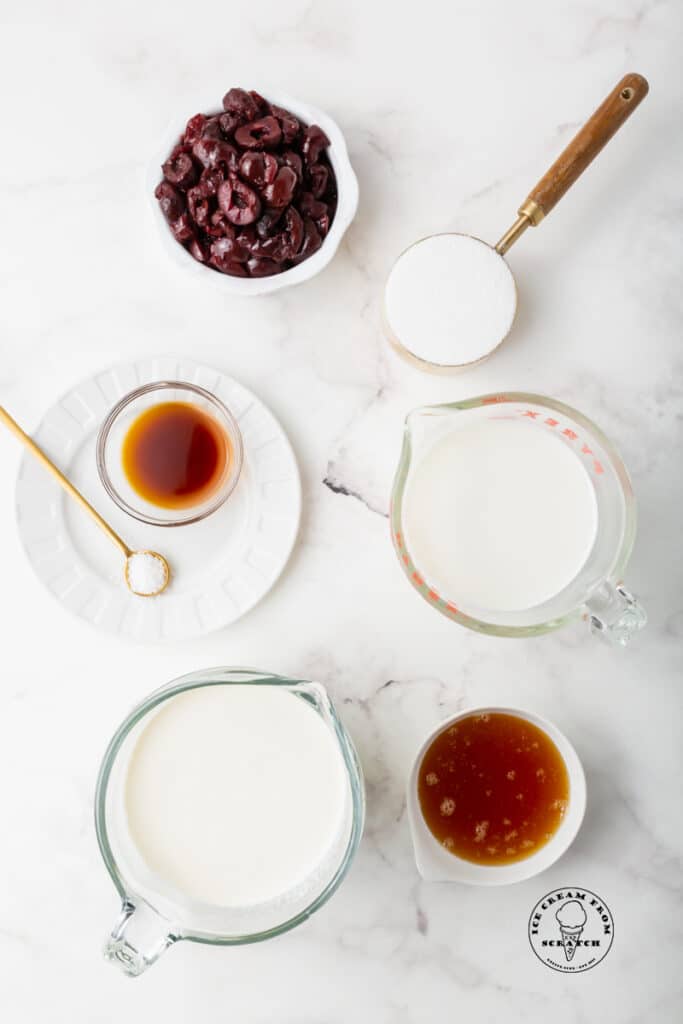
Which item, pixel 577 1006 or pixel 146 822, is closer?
pixel 146 822

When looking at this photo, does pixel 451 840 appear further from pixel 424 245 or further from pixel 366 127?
pixel 366 127

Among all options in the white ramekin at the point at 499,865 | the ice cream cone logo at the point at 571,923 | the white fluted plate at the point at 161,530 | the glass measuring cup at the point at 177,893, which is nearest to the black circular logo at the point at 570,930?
the ice cream cone logo at the point at 571,923

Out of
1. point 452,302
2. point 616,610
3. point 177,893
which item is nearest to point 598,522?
point 616,610

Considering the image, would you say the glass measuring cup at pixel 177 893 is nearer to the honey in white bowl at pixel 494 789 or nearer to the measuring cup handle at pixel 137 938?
the measuring cup handle at pixel 137 938

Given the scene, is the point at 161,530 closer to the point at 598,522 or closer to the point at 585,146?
the point at 598,522

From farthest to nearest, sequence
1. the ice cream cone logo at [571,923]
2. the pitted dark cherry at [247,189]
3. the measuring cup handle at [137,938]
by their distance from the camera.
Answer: the ice cream cone logo at [571,923] < the pitted dark cherry at [247,189] < the measuring cup handle at [137,938]

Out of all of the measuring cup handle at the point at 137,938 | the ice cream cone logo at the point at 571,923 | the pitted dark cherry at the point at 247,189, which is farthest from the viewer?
the ice cream cone logo at the point at 571,923

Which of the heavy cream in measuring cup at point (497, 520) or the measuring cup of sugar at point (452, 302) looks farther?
the measuring cup of sugar at point (452, 302)

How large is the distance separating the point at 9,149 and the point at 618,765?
1251mm

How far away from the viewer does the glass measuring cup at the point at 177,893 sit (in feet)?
3.66

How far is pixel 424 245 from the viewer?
1.27m

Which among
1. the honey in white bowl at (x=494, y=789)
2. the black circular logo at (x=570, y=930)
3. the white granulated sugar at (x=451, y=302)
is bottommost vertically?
the black circular logo at (x=570, y=930)

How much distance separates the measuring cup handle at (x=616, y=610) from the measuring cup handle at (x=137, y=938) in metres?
0.65

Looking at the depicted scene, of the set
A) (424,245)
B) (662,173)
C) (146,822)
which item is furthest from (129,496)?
(662,173)
